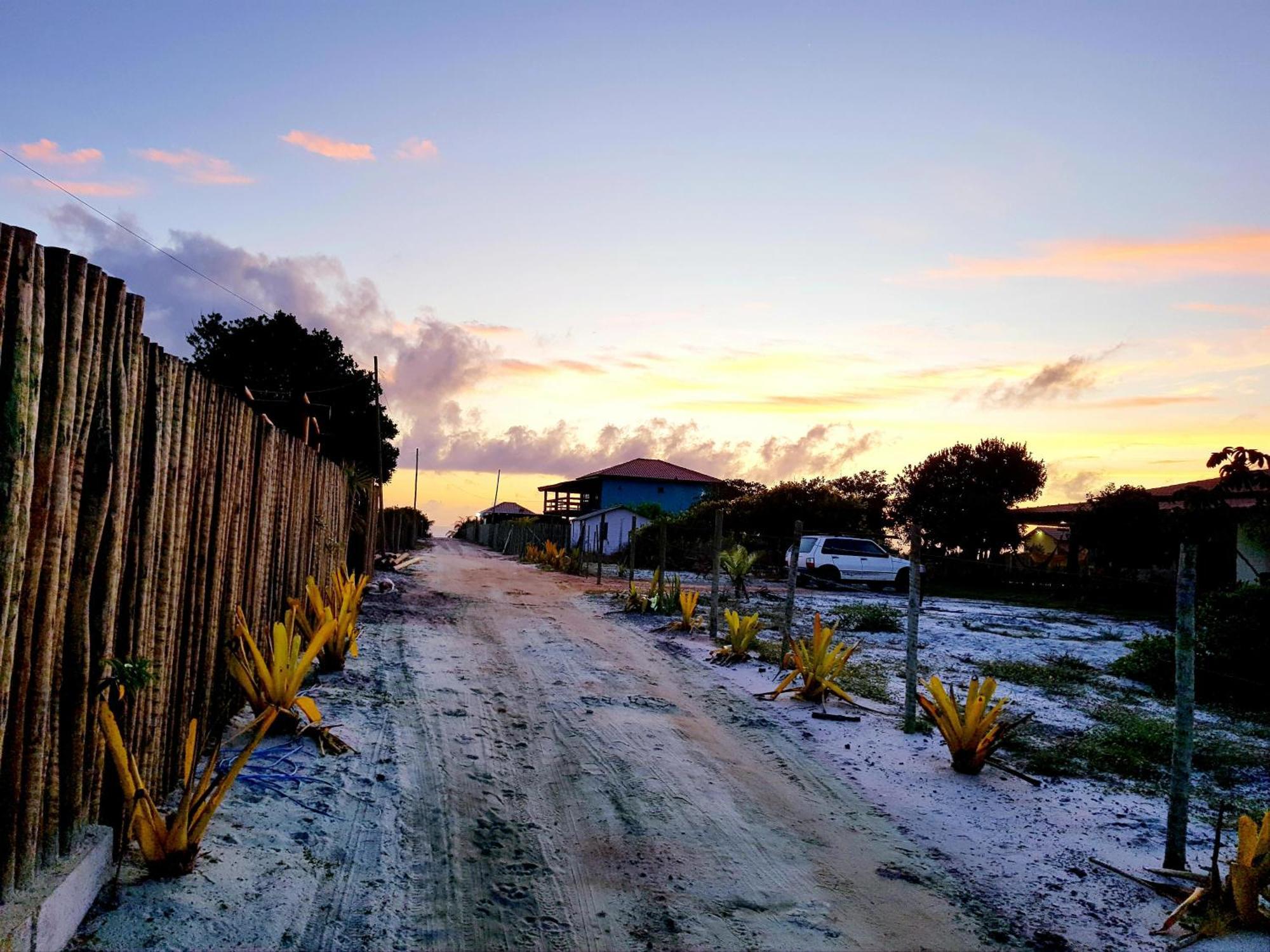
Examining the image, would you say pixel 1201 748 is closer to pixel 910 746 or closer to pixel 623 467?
pixel 910 746

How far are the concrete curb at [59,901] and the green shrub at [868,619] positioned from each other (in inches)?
→ 462

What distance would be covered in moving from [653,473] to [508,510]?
112 feet

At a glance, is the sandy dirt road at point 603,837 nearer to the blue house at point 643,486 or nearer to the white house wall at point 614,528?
the white house wall at point 614,528

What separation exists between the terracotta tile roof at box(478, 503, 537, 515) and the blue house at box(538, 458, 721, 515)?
948 inches

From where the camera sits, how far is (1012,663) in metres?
11.5

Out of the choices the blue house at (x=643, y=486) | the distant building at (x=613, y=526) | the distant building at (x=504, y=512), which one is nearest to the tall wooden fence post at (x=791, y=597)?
the distant building at (x=613, y=526)

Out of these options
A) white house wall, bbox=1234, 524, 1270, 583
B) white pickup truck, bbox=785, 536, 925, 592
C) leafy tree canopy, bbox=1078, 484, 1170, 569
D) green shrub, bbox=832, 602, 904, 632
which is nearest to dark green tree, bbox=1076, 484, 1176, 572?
leafy tree canopy, bbox=1078, 484, 1170, 569

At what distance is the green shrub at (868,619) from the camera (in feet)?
48.0

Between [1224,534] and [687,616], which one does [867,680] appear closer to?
[687,616]

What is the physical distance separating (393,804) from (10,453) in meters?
2.90

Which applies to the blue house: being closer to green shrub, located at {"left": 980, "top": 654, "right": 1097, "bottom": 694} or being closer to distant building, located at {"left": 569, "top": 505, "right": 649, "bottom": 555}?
distant building, located at {"left": 569, "top": 505, "right": 649, "bottom": 555}

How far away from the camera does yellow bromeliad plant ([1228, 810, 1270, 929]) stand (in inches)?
148

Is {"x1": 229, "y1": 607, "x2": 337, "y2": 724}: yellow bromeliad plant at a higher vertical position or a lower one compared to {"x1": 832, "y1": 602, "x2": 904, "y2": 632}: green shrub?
higher

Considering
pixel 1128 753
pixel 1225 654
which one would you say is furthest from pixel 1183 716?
pixel 1225 654
